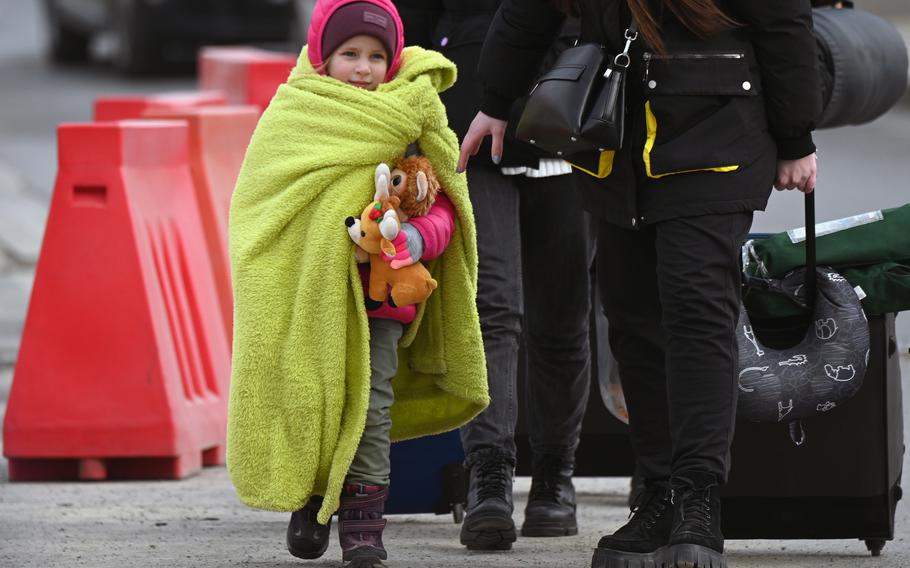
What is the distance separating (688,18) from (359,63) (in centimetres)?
80

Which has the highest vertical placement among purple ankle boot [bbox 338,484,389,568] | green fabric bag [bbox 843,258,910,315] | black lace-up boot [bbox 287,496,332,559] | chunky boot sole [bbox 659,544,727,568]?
green fabric bag [bbox 843,258,910,315]

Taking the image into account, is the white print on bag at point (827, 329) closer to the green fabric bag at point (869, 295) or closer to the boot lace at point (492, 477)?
the green fabric bag at point (869, 295)

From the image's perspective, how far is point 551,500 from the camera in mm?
5262

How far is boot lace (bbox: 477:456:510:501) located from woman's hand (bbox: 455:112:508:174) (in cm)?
82

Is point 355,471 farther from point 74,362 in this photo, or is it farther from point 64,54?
point 64,54

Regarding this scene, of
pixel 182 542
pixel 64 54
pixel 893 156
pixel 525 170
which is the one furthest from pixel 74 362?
pixel 64 54

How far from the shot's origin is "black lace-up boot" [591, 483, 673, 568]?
4.39 meters

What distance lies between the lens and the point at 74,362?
20.2 feet

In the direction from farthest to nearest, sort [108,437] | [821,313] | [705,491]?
[108,437] → [821,313] → [705,491]

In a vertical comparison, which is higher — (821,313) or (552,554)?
(821,313)

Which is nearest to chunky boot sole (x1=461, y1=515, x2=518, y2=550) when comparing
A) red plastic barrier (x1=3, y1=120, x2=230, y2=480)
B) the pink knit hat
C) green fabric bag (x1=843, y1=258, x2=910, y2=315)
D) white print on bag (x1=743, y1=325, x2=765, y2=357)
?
white print on bag (x1=743, y1=325, x2=765, y2=357)

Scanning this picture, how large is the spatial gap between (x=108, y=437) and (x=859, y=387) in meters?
2.58

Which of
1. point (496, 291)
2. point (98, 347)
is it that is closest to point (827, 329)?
point (496, 291)

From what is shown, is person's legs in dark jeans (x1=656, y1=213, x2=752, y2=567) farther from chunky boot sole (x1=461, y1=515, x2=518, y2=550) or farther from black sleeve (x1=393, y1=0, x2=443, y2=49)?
black sleeve (x1=393, y1=0, x2=443, y2=49)
